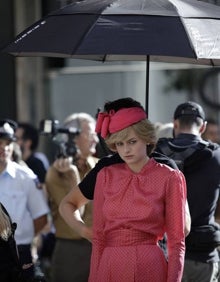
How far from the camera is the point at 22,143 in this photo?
30.0 feet

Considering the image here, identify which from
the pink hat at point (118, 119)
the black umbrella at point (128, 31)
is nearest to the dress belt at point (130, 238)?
the pink hat at point (118, 119)

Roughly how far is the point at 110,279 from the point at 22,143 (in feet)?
15.7

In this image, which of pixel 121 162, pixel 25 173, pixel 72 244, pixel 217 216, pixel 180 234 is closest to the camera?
pixel 180 234

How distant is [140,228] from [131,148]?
0.40m

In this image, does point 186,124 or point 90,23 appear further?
point 186,124

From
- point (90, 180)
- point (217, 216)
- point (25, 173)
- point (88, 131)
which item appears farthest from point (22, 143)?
point (90, 180)

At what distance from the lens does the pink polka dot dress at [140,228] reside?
447 centimetres

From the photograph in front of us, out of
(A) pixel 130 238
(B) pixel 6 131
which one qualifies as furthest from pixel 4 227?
(B) pixel 6 131

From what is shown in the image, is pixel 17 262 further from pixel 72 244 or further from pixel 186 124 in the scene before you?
pixel 72 244

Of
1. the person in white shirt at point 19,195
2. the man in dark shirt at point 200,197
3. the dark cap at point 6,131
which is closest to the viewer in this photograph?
the man in dark shirt at point 200,197

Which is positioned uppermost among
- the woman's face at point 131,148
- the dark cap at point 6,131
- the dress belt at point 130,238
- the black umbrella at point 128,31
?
the black umbrella at point 128,31

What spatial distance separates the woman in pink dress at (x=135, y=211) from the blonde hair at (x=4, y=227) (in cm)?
47

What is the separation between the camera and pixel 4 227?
4715 mm

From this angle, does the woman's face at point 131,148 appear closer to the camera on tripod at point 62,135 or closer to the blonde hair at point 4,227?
the blonde hair at point 4,227
